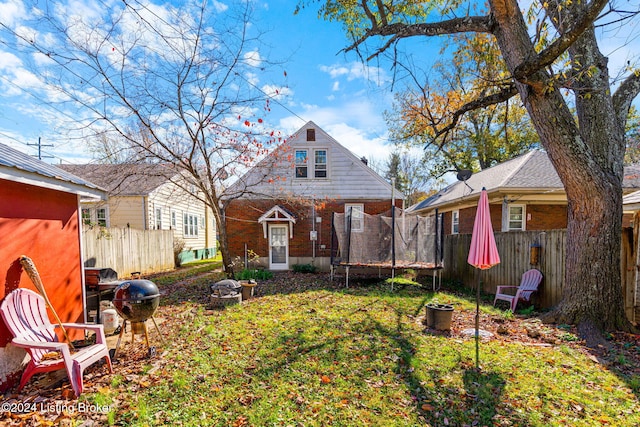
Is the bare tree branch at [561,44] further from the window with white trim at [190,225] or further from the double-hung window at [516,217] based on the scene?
the window with white trim at [190,225]

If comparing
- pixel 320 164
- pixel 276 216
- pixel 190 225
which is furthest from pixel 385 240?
pixel 190 225

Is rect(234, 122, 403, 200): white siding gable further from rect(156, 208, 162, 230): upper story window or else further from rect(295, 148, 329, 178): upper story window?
rect(156, 208, 162, 230): upper story window

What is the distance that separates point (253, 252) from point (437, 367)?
10407mm

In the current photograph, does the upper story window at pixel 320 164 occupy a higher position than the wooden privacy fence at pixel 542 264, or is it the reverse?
the upper story window at pixel 320 164

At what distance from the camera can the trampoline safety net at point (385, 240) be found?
9.87 meters

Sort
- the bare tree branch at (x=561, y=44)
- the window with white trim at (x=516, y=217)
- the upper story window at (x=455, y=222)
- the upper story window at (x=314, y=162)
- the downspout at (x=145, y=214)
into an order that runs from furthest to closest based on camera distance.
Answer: the downspout at (x=145, y=214) < the upper story window at (x=455, y=222) < the upper story window at (x=314, y=162) < the window with white trim at (x=516, y=217) < the bare tree branch at (x=561, y=44)

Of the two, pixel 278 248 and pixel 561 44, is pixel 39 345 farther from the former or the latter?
pixel 278 248

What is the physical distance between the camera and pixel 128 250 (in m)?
12.1

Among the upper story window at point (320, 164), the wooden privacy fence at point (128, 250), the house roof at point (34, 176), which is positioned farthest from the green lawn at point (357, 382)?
the upper story window at point (320, 164)

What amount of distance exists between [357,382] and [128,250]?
11632mm

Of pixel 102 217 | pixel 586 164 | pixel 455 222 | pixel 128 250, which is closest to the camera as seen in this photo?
pixel 586 164

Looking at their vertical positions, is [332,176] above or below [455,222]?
above

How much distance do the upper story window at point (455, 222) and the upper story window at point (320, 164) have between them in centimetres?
680

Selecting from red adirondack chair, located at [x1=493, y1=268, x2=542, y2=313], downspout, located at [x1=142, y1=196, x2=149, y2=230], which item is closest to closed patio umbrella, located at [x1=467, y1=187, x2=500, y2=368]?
red adirondack chair, located at [x1=493, y1=268, x2=542, y2=313]
